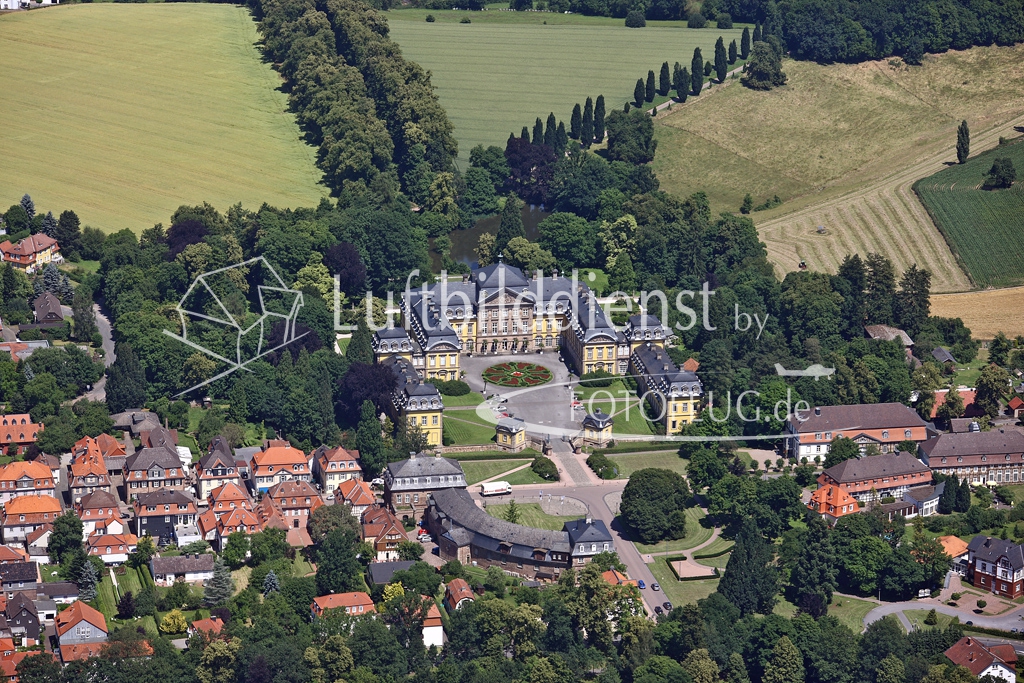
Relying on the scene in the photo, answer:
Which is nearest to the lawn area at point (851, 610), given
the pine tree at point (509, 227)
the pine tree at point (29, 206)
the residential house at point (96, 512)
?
the residential house at point (96, 512)

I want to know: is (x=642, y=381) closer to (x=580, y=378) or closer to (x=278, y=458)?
(x=580, y=378)

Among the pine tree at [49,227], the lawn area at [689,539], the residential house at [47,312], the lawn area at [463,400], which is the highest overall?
the pine tree at [49,227]

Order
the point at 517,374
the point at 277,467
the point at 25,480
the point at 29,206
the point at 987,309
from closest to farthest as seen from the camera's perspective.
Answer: the point at 25,480
the point at 277,467
the point at 517,374
the point at 987,309
the point at 29,206

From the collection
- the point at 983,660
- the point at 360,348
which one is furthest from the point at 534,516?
the point at 983,660

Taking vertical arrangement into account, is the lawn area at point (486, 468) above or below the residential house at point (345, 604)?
above

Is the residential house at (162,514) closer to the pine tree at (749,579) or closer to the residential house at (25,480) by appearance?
the residential house at (25,480)

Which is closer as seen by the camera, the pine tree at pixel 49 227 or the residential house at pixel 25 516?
the residential house at pixel 25 516

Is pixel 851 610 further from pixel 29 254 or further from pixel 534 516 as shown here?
pixel 29 254
